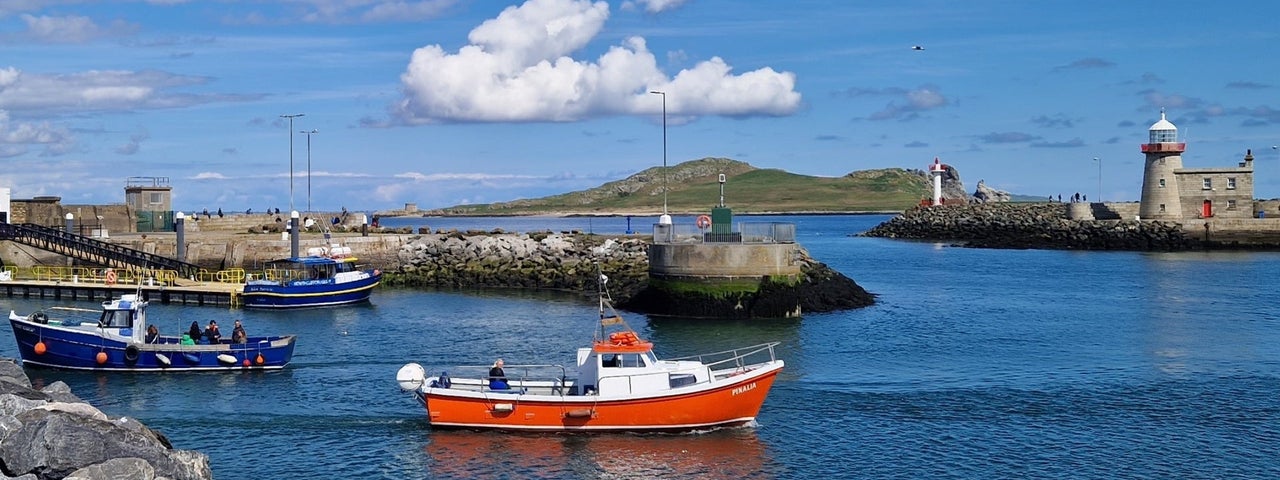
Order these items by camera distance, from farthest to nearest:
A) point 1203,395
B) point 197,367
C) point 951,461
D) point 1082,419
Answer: point 197,367 < point 1203,395 < point 1082,419 < point 951,461

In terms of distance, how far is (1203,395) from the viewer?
1323 inches

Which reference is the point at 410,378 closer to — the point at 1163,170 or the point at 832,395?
the point at 832,395

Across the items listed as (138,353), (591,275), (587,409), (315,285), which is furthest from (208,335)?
(591,275)

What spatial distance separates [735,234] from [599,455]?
2282 cm

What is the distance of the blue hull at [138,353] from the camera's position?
3647 centimetres

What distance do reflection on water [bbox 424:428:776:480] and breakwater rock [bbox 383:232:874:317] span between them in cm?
1931

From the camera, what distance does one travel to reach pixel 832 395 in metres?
33.6

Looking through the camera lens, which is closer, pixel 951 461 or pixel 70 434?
pixel 70 434

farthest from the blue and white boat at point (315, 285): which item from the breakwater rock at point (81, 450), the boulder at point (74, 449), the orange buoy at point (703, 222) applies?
the boulder at point (74, 449)

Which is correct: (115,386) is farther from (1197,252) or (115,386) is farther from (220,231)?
(1197,252)

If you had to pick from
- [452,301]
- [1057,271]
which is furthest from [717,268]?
[1057,271]

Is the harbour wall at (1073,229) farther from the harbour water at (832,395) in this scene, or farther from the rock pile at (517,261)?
the rock pile at (517,261)

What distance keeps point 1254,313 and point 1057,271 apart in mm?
25401

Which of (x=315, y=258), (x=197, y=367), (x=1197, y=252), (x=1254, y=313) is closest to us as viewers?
(x=197, y=367)
